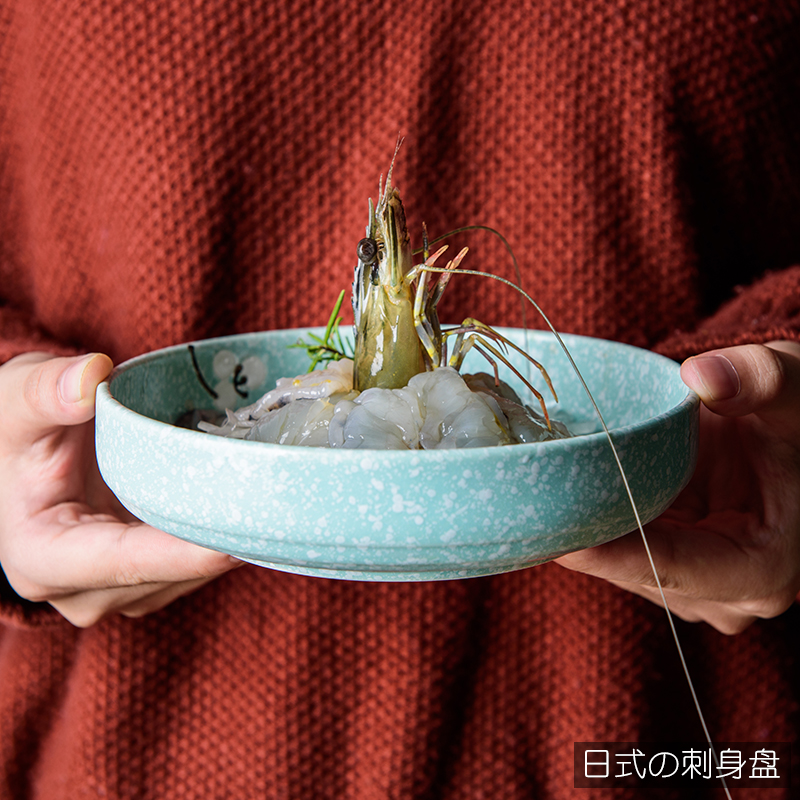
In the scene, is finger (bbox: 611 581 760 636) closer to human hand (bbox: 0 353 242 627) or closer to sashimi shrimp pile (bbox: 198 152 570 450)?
sashimi shrimp pile (bbox: 198 152 570 450)

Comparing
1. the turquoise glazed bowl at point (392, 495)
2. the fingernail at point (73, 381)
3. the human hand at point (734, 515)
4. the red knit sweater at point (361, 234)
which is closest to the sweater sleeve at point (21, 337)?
the red knit sweater at point (361, 234)

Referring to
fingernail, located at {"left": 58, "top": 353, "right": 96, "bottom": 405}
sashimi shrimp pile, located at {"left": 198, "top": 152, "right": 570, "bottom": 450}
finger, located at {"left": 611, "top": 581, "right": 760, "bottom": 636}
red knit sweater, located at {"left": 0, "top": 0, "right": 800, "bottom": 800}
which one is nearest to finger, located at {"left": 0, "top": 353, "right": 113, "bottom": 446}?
fingernail, located at {"left": 58, "top": 353, "right": 96, "bottom": 405}

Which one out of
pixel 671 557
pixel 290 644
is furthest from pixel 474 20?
pixel 290 644

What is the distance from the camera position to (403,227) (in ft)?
2.05

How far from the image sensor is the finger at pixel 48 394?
0.58 metres

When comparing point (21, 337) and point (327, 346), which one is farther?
point (21, 337)

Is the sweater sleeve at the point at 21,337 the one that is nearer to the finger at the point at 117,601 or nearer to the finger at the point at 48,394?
the finger at the point at 48,394

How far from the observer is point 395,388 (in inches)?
24.2

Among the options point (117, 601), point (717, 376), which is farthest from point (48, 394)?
point (717, 376)

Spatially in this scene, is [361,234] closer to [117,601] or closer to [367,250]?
[367,250]

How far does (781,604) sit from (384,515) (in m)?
0.56

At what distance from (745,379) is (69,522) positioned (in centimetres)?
66

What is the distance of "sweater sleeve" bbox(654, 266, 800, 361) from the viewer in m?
0.79

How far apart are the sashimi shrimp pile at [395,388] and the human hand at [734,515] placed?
127mm
